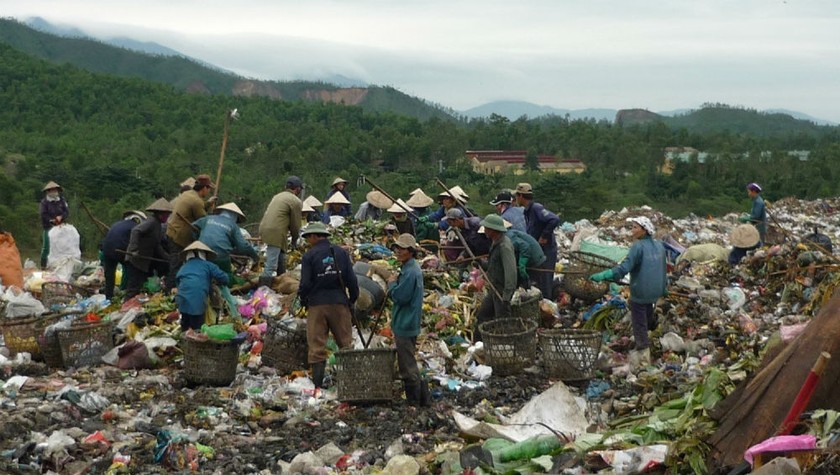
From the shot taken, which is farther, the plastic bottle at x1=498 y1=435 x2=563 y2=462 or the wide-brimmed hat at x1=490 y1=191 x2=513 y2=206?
the wide-brimmed hat at x1=490 y1=191 x2=513 y2=206

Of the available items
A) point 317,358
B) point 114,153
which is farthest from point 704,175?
point 317,358

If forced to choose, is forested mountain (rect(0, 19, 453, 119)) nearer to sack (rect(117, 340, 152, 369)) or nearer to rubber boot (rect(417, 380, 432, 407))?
sack (rect(117, 340, 152, 369))

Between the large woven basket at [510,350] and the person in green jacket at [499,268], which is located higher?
the person in green jacket at [499,268]

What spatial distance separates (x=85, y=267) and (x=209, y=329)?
5.24 m

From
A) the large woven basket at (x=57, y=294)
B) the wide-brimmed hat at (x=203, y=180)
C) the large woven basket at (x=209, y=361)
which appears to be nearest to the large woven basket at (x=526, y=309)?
the large woven basket at (x=209, y=361)

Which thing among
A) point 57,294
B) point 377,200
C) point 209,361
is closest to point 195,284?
point 209,361

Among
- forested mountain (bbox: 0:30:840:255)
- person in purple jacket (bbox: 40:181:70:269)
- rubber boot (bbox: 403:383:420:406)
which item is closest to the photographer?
rubber boot (bbox: 403:383:420:406)

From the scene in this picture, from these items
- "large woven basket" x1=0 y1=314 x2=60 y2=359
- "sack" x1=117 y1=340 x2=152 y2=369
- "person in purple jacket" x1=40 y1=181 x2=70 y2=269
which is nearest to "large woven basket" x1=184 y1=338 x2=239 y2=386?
"sack" x1=117 y1=340 x2=152 y2=369

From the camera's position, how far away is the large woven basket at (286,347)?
8.03 m

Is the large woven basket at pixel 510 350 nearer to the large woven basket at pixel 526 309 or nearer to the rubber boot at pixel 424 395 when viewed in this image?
the large woven basket at pixel 526 309

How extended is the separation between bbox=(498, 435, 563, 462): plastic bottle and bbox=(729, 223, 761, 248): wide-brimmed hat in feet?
24.9

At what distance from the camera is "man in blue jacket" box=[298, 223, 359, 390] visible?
24.4 feet

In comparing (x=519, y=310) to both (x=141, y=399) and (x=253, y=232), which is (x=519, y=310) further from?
(x=253, y=232)

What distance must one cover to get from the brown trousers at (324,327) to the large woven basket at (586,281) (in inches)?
131
